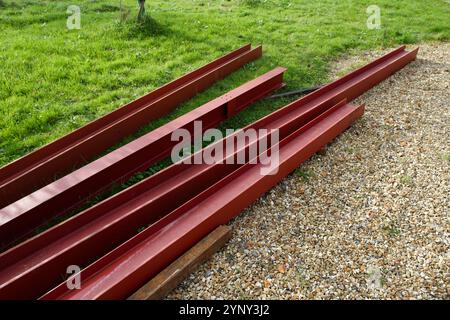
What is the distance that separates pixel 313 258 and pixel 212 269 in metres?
1.13

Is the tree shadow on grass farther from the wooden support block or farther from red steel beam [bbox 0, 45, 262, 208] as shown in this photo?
the wooden support block

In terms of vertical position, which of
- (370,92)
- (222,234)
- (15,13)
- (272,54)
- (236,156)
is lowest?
(222,234)

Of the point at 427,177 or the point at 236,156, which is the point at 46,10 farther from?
the point at 427,177

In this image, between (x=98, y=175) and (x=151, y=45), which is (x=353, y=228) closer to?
(x=98, y=175)

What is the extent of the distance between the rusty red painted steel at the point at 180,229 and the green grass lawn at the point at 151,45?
152 centimetres

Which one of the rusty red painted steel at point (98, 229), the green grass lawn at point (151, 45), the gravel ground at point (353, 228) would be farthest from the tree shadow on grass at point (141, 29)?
the gravel ground at point (353, 228)

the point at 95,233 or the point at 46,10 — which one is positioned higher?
the point at 46,10

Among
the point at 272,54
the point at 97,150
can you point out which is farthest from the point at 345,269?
the point at 272,54

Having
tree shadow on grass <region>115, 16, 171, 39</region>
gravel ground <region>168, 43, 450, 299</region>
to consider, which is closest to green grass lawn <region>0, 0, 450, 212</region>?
tree shadow on grass <region>115, 16, 171, 39</region>

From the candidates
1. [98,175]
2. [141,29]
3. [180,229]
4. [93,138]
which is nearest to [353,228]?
[180,229]

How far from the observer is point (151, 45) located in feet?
29.1

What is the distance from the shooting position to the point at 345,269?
4055mm

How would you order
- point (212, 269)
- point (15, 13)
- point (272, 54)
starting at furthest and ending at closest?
1. point (15, 13)
2. point (272, 54)
3. point (212, 269)

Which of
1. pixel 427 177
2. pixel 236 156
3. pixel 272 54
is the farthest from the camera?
pixel 272 54
